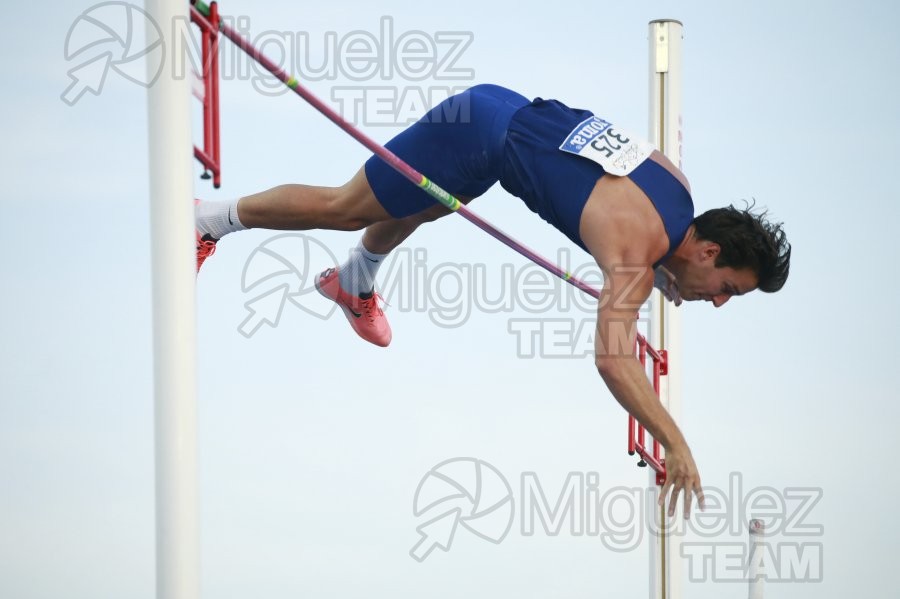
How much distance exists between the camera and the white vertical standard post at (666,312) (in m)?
5.68

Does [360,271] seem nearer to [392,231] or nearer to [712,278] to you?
[392,231]

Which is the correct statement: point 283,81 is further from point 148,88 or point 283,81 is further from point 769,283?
point 769,283

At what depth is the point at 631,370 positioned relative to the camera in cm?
393

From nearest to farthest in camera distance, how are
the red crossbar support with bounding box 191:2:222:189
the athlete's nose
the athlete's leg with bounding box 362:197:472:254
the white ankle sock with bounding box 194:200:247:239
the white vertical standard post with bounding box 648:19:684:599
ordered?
the red crossbar support with bounding box 191:2:222:189
the athlete's nose
the white ankle sock with bounding box 194:200:247:239
the athlete's leg with bounding box 362:197:472:254
the white vertical standard post with bounding box 648:19:684:599

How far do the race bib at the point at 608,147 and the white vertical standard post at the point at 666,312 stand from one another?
143cm

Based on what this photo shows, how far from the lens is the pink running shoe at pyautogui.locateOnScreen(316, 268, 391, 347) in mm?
5496

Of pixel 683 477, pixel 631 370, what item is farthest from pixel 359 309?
pixel 683 477

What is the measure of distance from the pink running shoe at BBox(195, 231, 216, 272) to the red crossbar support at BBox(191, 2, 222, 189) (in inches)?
54.0

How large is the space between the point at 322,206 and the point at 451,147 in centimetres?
51

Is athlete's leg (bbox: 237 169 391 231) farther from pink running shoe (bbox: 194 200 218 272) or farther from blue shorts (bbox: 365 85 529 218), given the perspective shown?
pink running shoe (bbox: 194 200 218 272)

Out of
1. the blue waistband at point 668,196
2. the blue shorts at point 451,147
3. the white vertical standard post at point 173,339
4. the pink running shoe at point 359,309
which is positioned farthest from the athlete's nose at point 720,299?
the white vertical standard post at point 173,339

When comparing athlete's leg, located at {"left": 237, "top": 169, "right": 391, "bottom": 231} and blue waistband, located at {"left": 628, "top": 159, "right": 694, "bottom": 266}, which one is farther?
athlete's leg, located at {"left": 237, "top": 169, "right": 391, "bottom": 231}

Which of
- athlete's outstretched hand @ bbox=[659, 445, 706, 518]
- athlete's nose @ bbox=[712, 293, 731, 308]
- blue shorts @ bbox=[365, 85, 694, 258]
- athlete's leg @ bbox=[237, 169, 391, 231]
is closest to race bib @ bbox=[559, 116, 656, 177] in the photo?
blue shorts @ bbox=[365, 85, 694, 258]

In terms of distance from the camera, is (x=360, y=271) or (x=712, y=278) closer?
(x=712, y=278)
